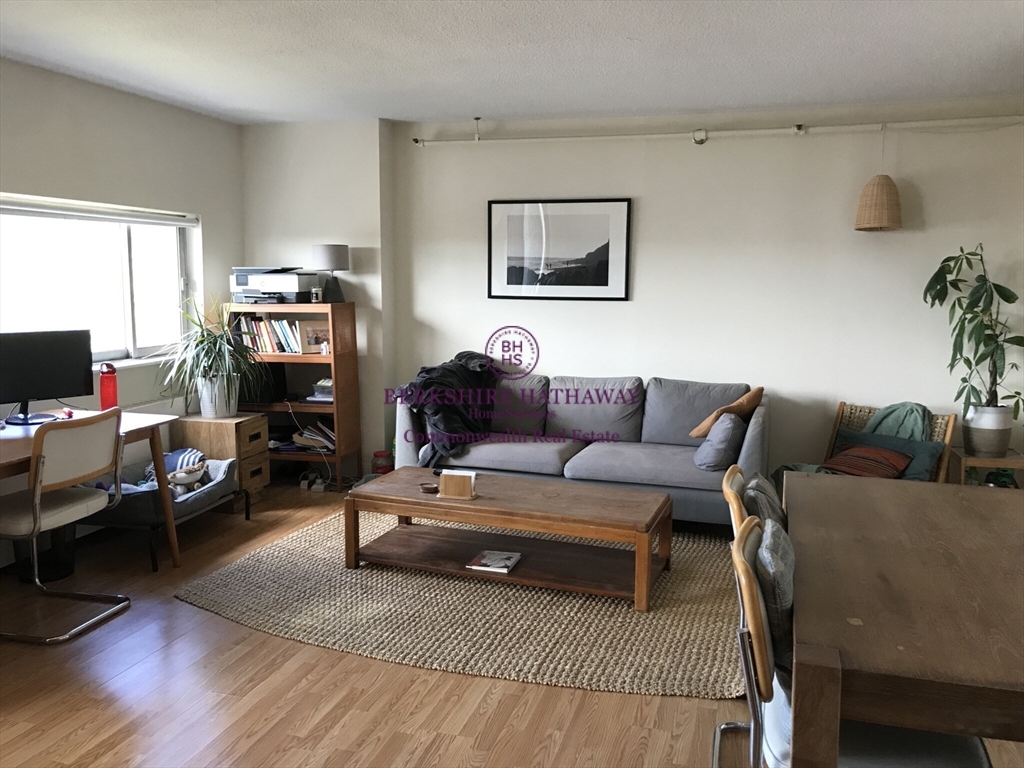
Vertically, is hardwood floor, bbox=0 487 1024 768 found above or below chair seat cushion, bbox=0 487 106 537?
below

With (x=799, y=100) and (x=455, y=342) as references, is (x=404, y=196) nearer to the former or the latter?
(x=455, y=342)

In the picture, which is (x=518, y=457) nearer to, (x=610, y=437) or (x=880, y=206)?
(x=610, y=437)

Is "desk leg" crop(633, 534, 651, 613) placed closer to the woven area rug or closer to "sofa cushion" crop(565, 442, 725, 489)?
the woven area rug

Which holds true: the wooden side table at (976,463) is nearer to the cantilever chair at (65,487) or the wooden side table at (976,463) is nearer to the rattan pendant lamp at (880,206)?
the rattan pendant lamp at (880,206)

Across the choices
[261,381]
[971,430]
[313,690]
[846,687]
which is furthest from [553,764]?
[261,381]

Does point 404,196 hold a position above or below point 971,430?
above

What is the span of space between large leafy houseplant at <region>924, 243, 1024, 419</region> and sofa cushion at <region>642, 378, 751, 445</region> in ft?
3.75

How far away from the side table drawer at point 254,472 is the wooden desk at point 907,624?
3444 mm

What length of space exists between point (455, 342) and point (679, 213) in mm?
1703

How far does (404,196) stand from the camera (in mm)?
5367

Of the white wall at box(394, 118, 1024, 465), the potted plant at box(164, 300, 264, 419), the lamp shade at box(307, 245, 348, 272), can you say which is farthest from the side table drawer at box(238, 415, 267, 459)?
the white wall at box(394, 118, 1024, 465)

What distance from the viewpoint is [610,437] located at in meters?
4.82

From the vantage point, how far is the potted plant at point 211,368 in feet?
15.1

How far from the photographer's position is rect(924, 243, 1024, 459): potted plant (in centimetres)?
411
